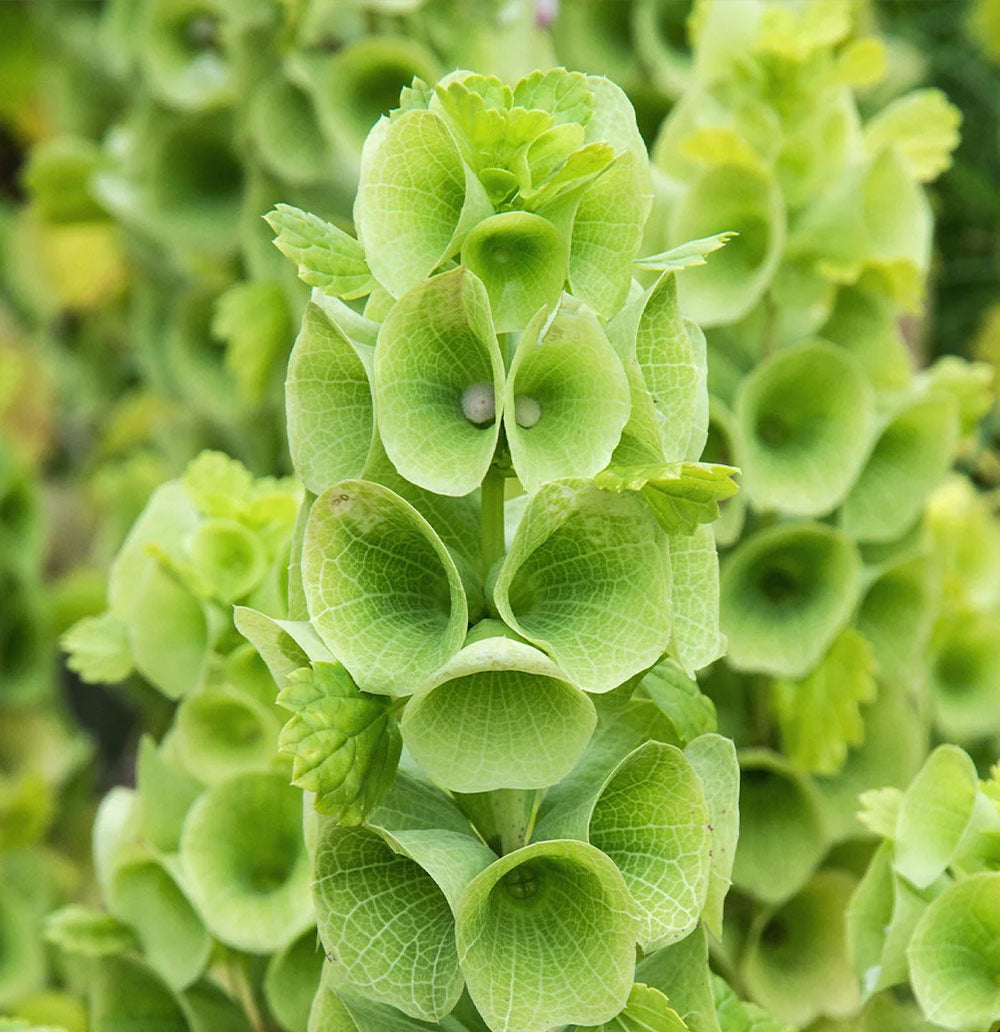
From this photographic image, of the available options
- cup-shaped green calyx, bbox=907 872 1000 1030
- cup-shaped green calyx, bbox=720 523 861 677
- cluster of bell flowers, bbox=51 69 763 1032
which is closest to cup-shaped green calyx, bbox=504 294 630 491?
cluster of bell flowers, bbox=51 69 763 1032

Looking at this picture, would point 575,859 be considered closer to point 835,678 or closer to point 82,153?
point 835,678

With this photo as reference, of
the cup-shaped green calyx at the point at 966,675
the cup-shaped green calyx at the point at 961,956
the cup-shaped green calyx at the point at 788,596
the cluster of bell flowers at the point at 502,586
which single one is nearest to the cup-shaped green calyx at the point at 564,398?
the cluster of bell flowers at the point at 502,586

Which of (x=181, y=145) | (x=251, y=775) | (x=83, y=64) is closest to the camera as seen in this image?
(x=251, y=775)

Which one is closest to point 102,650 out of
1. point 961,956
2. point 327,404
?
point 327,404

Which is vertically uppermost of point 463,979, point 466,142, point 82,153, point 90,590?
point 466,142

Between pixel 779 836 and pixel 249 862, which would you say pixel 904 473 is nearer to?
pixel 779 836

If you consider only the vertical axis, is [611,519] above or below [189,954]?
above

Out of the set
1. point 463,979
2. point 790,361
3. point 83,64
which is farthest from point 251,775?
point 83,64
